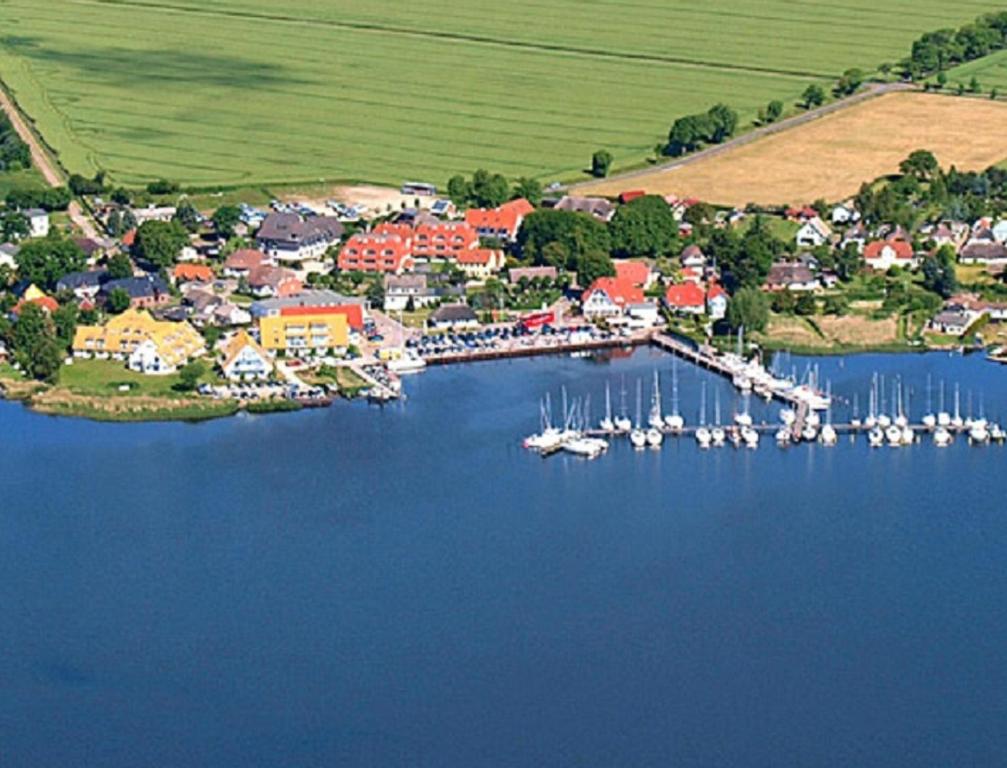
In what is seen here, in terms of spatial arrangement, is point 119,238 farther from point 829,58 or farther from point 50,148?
point 829,58

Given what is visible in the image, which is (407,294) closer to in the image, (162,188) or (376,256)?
(376,256)

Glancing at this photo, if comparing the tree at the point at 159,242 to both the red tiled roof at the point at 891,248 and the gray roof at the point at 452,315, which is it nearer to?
the gray roof at the point at 452,315

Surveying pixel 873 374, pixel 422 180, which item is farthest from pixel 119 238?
pixel 873 374

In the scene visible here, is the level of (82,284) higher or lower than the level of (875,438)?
higher

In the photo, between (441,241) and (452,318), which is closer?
(452,318)

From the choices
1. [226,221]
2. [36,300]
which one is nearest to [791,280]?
[226,221]

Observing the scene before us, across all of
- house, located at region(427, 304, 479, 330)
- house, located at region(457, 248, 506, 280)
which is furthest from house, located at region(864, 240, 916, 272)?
house, located at region(427, 304, 479, 330)
